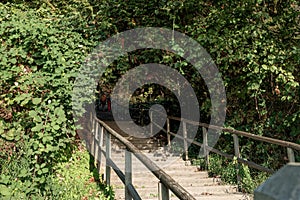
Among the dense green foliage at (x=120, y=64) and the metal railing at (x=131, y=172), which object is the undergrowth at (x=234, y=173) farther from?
the metal railing at (x=131, y=172)

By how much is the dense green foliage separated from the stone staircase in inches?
37.4

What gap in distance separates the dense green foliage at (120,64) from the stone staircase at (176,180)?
95 cm

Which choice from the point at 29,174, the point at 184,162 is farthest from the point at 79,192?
the point at 184,162

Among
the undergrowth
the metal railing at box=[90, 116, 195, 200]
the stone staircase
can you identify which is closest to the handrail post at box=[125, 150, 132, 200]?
the metal railing at box=[90, 116, 195, 200]

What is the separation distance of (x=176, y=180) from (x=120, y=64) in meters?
2.44

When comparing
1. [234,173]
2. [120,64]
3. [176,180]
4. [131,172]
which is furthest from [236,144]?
[120,64]

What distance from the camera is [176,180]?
508 cm

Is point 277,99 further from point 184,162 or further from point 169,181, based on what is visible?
point 169,181

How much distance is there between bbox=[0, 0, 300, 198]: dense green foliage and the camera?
14.2ft

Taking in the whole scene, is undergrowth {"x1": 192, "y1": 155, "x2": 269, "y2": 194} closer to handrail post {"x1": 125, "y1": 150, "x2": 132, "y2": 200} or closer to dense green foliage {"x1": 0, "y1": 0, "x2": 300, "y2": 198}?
dense green foliage {"x1": 0, "y1": 0, "x2": 300, "y2": 198}

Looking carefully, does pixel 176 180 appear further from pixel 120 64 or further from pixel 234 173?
pixel 120 64

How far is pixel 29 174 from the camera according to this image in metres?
4.00

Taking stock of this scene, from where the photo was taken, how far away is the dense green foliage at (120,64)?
170 inches

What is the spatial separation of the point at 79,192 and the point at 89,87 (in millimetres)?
1627
